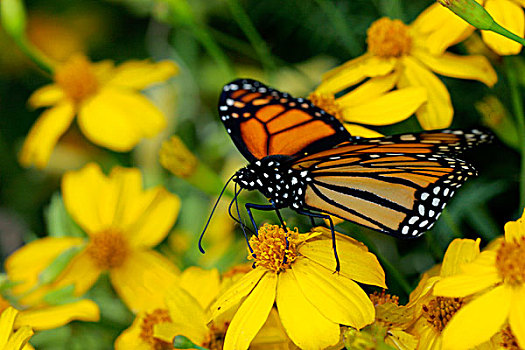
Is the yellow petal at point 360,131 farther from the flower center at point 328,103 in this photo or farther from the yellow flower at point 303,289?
the yellow flower at point 303,289

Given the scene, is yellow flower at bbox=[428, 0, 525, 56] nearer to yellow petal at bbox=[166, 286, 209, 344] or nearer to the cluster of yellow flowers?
the cluster of yellow flowers

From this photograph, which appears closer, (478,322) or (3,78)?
(478,322)

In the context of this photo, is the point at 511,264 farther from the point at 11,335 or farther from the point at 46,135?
the point at 46,135

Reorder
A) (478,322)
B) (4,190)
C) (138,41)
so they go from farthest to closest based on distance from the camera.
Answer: (138,41) → (4,190) → (478,322)

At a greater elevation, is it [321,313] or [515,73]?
[515,73]

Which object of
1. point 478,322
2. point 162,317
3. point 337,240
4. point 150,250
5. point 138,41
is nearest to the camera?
point 478,322

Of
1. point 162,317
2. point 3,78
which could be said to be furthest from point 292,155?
point 3,78

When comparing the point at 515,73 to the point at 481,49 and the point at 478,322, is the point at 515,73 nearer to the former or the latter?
the point at 481,49

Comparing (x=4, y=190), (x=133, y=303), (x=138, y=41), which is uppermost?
(x=138, y=41)

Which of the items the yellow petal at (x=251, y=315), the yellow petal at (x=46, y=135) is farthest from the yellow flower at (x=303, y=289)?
the yellow petal at (x=46, y=135)
